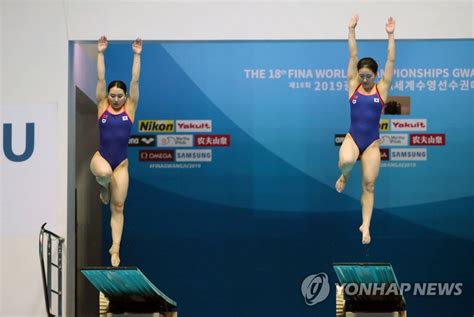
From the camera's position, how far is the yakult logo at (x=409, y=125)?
10492 millimetres

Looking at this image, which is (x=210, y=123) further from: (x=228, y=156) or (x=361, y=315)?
(x=361, y=315)

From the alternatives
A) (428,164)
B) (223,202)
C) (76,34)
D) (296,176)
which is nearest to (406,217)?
(428,164)

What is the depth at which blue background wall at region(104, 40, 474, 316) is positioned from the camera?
10.4 metres

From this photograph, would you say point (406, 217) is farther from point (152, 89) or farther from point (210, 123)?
point (152, 89)

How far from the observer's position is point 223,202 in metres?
10.6

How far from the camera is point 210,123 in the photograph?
1059cm

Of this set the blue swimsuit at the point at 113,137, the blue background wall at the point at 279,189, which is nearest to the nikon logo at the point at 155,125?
the blue background wall at the point at 279,189

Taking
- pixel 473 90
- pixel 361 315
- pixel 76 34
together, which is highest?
pixel 76 34

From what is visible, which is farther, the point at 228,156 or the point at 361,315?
the point at 228,156

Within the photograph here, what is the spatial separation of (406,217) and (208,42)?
2972 mm

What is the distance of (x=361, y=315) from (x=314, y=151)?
314cm

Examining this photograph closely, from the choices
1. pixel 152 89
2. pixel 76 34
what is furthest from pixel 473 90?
pixel 76 34

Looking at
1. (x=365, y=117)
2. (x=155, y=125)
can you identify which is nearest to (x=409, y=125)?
(x=365, y=117)

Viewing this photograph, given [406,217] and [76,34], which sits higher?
[76,34]
